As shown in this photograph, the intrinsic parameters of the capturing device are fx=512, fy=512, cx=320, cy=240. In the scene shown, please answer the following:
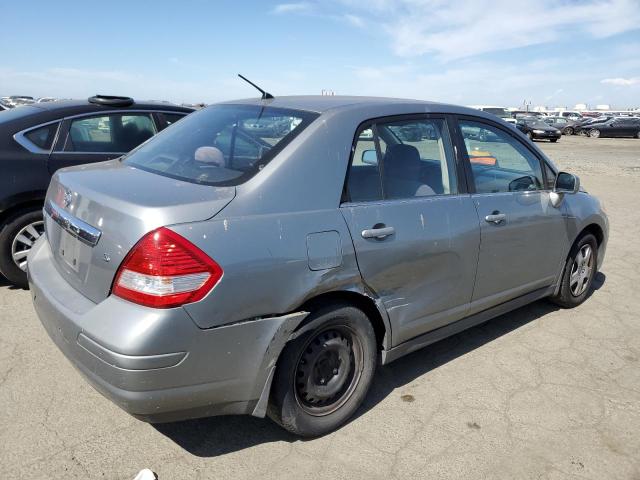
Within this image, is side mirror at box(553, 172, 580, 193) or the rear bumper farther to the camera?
side mirror at box(553, 172, 580, 193)

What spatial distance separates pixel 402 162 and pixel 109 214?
64.6 inches

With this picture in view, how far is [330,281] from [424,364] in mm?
1404

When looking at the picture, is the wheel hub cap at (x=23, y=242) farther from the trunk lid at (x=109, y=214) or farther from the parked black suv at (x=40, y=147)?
the trunk lid at (x=109, y=214)

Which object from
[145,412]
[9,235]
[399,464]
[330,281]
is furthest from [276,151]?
[9,235]

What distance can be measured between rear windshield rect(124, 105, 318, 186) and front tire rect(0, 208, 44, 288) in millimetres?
1768

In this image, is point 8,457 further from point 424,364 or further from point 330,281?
point 424,364

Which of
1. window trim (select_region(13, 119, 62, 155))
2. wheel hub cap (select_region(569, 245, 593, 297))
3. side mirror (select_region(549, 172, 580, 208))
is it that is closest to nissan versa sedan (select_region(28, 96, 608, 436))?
side mirror (select_region(549, 172, 580, 208))

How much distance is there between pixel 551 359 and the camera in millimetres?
3596

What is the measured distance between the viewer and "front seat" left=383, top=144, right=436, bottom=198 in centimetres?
284

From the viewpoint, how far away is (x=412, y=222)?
9.17 ft

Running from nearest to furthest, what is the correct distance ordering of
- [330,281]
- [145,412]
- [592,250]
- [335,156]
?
[145,412] < [330,281] < [335,156] < [592,250]

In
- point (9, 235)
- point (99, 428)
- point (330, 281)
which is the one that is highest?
point (330, 281)

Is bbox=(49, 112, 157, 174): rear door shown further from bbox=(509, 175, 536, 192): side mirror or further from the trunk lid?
bbox=(509, 175, 536, 192): side mirror

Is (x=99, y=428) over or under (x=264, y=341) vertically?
under
